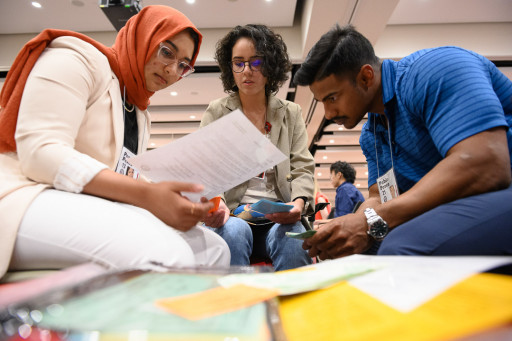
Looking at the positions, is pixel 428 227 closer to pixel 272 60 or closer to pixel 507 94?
pixel 507 94

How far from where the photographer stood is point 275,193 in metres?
1.55

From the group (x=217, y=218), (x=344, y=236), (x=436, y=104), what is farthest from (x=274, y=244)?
(x=436, y=104)

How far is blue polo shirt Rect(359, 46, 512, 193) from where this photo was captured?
2.81ft

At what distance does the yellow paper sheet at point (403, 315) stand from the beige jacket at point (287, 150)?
109 cm

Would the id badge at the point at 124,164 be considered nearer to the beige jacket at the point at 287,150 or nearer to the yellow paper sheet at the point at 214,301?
the beige jacket at the point at 287,150

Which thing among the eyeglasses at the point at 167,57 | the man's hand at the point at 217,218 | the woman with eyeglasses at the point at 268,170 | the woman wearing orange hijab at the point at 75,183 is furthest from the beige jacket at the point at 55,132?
the woman with eyeglasses at the point at 268,170

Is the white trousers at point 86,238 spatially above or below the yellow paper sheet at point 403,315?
below

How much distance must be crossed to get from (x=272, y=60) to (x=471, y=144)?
1.14m

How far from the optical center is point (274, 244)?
4.47ft

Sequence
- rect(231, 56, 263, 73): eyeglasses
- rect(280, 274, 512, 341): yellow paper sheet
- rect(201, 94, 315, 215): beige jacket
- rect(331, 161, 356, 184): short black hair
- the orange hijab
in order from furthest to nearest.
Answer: rect(331, 161, 356, 184): short black hair, rect(231, 56, 263, 73): eyeglasses, rect(201, 94, 315, 215): beige jacket, the orange hijab, rect(280, 274, 512, 341): yellow paper sheet

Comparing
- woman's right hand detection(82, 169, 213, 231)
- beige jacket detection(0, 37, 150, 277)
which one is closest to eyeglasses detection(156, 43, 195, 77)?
beige jacket detection(0, 37, 150, 277)

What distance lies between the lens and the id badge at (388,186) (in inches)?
47.9

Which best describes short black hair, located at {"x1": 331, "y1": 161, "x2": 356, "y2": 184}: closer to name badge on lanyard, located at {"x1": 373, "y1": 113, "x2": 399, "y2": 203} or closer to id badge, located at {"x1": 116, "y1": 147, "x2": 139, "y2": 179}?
name badge on lanyard, located at {"x1": 373, "y1": 113, "x2": 399, "y2": 203}

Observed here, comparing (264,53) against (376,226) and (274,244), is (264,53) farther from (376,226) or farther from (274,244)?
(376,226)
